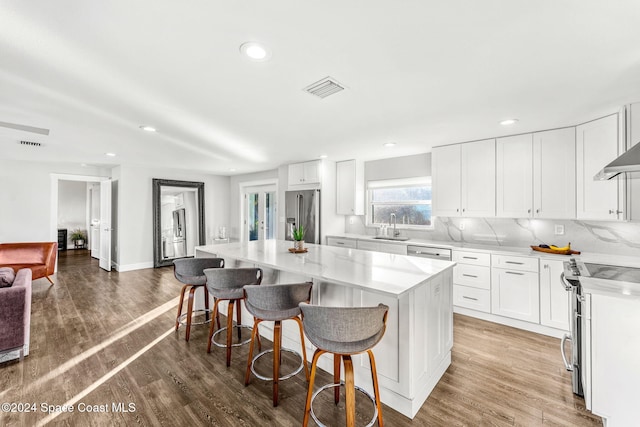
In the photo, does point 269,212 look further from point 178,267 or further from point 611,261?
point 611,261

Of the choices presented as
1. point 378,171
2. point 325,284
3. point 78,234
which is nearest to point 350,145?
point 378,171

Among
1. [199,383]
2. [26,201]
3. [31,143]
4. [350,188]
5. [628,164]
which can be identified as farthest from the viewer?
[26,201]

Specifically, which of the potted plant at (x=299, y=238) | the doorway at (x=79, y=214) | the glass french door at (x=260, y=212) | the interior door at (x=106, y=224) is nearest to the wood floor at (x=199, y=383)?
the potted plant at (x=299, y=238)

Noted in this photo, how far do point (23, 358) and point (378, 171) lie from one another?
4988 millimetres

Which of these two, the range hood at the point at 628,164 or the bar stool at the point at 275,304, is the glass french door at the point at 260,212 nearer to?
the bar stool at the point at 275,304

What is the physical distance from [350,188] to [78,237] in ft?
29.6

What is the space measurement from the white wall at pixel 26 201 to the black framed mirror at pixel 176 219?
74.7 inches

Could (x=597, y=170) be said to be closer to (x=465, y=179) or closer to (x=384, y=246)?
(x=465, y=179)

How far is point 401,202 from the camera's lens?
4.80m

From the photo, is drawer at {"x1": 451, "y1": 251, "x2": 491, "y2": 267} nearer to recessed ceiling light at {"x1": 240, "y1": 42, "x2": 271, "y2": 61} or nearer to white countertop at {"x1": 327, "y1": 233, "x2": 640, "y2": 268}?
white countertop at {"x1": 327, "y1": 233, "x2": 640, "y2": 268}

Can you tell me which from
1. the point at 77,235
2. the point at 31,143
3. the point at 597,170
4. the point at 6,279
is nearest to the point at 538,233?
the point at 597,170

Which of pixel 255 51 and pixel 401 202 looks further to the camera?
pixel 401 202

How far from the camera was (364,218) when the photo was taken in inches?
209

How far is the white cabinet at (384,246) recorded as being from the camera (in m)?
4.04
